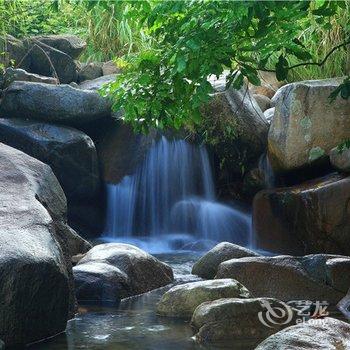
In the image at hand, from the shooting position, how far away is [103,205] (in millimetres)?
10523

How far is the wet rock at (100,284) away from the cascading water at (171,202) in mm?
4014

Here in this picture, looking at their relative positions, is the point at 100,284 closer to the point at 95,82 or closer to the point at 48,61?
the point at 95,82

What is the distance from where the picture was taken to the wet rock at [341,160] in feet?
27.7

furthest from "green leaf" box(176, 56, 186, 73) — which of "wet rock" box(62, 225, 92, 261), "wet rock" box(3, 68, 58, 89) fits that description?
"wet rock" box(3, 68, 58, 89)

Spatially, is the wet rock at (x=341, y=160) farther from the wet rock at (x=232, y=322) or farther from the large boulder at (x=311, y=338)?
the large boulder at (x=311, y=338)

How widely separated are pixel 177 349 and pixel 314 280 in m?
2.04

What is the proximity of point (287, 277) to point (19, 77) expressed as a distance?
6.03 m

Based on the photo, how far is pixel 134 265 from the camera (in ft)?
20.8

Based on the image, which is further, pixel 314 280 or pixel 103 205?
pixel 103 205

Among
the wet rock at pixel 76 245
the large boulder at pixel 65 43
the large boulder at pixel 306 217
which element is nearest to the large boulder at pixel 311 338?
the wet rock at pixel 76 245

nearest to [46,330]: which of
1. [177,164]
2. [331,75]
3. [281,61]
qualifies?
[281,61]

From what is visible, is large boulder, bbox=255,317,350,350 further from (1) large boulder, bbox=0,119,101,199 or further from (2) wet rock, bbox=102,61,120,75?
(2) wet rock, bbox=102,61,120,75

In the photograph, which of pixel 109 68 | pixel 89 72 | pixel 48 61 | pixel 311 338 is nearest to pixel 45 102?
pixel 48 61

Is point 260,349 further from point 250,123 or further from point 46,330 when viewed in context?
point 250,123
